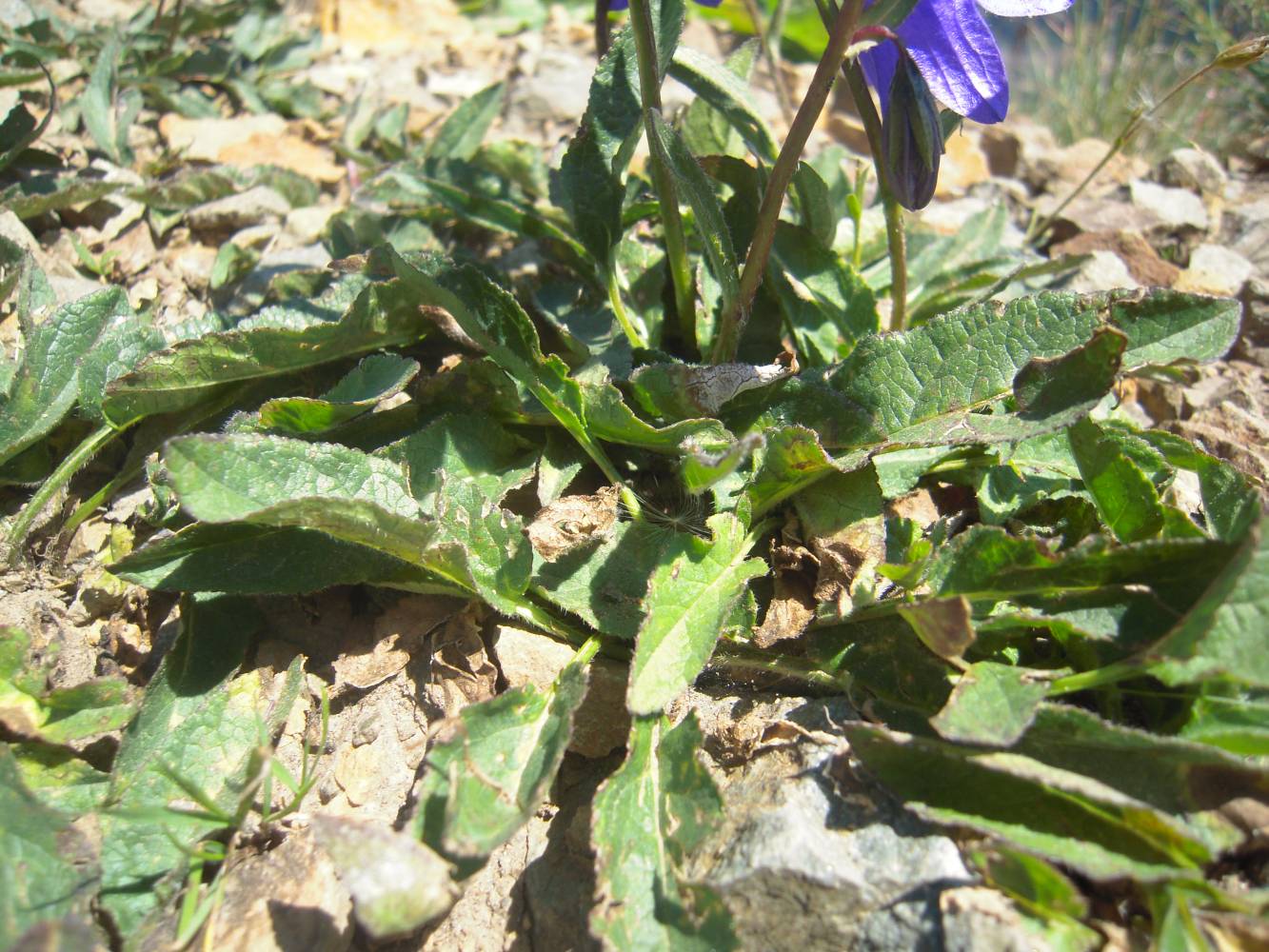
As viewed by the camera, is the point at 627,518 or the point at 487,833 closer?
the point at 487,833

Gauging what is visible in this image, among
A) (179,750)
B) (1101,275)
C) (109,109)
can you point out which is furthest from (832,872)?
(109,109)

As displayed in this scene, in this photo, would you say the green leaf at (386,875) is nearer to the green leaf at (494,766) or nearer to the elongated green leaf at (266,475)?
the green leaf at (494,766)

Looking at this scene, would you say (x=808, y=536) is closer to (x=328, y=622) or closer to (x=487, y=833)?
(x=487, y=833)

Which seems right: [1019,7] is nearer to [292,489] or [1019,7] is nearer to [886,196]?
[886,196]

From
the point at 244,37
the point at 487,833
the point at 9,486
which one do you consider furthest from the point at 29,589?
the point at 244,37

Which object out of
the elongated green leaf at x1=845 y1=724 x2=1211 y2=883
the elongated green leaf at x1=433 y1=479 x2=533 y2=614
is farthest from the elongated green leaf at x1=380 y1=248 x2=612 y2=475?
the elongated green leaf at x1=845 y1=724 x2=1211 y2=883

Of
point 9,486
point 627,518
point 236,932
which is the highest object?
point 627,518

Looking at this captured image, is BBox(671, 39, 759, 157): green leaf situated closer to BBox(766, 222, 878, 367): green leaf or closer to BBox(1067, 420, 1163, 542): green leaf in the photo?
BBox(766, 222, 878, 367): green leaf

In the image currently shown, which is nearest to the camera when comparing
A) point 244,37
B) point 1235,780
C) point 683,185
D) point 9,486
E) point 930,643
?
point 1235,780
